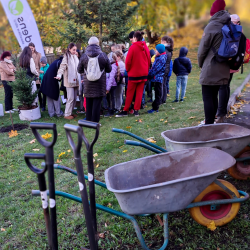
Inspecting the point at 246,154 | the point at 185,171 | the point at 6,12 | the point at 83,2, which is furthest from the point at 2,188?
the point at 83,2

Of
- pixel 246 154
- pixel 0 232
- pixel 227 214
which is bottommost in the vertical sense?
pixel 0 232

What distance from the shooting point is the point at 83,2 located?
44.1 feet

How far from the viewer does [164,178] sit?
280cm

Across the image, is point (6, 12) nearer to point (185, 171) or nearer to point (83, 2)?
point (83, 2)

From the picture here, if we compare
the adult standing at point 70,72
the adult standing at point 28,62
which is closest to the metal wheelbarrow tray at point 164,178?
the adult standing at point 70,72

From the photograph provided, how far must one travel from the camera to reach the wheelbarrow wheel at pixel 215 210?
8.16ft

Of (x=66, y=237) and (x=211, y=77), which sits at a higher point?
(x=211, y=77)

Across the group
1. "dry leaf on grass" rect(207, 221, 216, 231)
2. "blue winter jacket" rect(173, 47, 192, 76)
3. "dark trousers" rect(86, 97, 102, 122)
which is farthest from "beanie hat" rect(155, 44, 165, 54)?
"dry leaf on grass" rect(207, 221, 216, 231)

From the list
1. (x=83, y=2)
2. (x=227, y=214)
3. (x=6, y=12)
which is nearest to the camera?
(x=227, y=214)

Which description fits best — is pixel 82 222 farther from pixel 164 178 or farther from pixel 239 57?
pixel 239 57

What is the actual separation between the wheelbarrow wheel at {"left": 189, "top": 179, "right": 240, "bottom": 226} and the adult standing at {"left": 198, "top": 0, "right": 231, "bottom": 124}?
2042 mm

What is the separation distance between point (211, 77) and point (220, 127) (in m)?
1.00

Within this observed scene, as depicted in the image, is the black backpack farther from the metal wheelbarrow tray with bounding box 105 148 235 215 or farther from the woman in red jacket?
the woman in red jacket

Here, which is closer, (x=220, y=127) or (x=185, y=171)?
(x=185, y=171)
